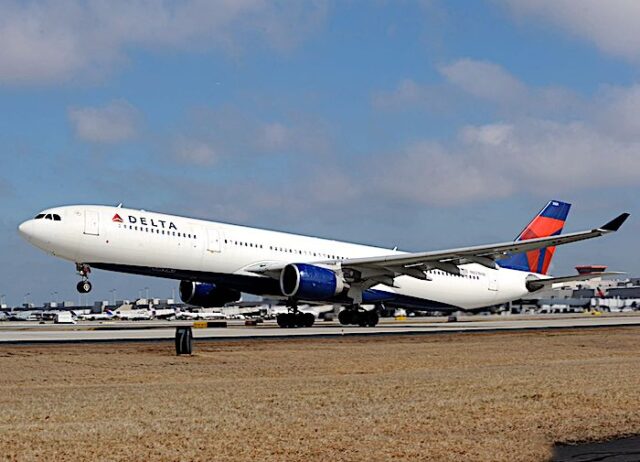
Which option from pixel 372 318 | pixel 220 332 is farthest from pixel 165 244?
pixel 372 318

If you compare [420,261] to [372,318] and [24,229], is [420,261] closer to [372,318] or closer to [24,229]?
[372,318]

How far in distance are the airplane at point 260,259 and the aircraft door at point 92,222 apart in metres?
0.05

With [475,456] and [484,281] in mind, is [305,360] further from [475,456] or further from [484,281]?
[484,281]

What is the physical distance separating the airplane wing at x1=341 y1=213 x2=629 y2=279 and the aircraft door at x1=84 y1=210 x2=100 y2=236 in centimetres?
1373

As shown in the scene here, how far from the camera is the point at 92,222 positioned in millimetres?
42938

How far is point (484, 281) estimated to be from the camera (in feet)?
196

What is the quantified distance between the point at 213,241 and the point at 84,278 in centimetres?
692

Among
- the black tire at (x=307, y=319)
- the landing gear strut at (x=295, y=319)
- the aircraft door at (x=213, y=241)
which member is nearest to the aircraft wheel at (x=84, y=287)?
the aircraft door at (x=213, y=241)

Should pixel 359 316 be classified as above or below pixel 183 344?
above

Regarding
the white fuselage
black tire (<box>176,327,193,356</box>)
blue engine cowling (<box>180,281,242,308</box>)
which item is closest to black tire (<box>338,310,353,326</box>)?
the white fuselage

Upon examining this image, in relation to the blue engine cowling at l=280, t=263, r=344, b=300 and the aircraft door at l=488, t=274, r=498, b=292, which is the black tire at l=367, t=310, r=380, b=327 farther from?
the aircraft door at l=488, t=274, r=498, b=292

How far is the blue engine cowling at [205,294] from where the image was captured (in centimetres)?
5191

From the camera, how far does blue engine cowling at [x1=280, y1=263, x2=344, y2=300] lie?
151 ft

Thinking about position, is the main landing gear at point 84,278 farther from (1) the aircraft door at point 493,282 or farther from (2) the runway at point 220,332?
(1) the aircraft door at point 493,282
